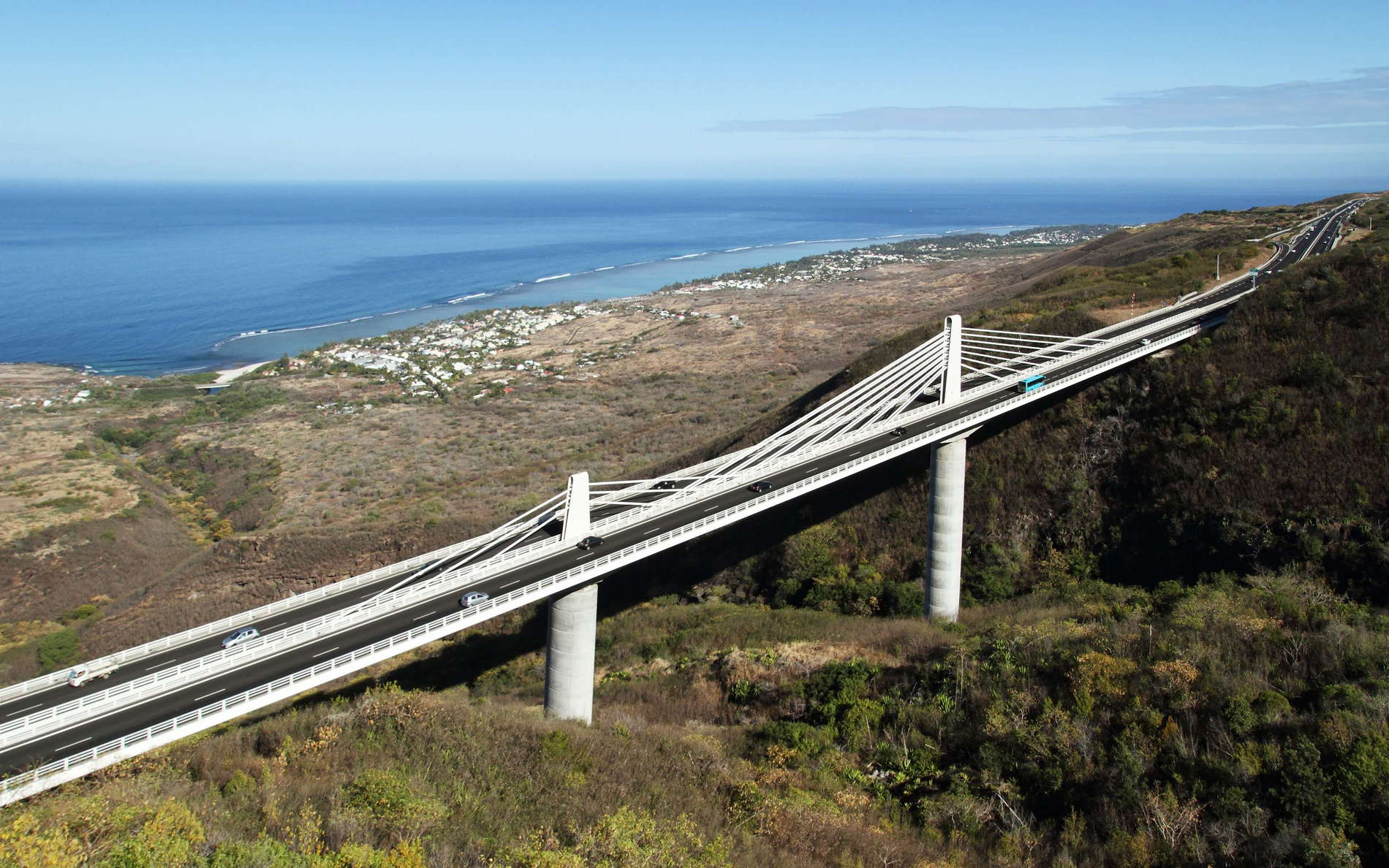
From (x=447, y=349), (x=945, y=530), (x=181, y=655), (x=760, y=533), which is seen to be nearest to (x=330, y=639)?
(x=181, y=655)

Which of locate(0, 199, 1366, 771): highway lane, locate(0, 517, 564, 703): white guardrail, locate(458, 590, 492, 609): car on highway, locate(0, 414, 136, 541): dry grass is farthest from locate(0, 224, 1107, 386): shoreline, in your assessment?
locate(458, 590, 492, 609): car on highway

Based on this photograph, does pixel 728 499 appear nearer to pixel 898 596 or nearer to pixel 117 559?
pixel 898 596

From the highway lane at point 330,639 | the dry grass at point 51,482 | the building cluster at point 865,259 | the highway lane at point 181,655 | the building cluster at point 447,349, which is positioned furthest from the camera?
the building cluster at point 865,259

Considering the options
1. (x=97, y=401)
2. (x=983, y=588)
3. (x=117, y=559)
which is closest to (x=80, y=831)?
(x=983, y=588)

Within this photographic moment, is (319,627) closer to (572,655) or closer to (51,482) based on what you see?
(572,655)

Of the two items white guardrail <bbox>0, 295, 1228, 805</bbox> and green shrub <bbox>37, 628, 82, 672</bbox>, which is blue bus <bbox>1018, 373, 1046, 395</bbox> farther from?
green shrub <bbox>37, 628, 82, 672</bbox>

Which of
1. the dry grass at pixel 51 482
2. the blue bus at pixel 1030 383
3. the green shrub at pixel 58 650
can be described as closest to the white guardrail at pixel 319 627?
the blue bus at pixel 1030 383

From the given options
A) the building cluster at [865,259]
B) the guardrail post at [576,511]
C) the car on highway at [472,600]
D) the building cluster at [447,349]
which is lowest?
the car on highway at [472,600]

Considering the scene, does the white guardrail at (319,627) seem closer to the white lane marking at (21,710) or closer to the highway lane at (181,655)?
the white lane marking at (21,710)
